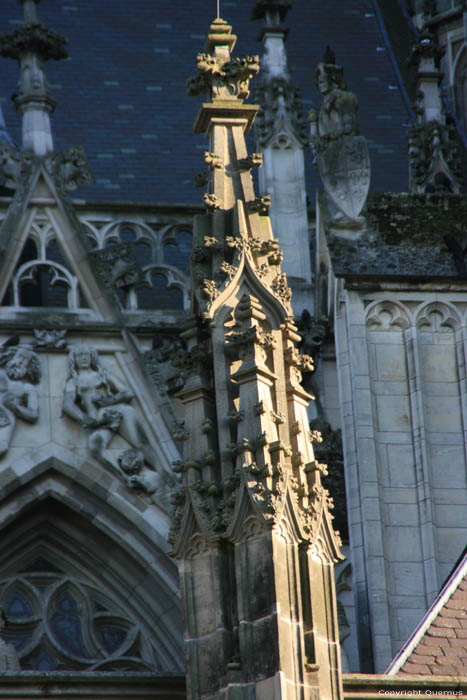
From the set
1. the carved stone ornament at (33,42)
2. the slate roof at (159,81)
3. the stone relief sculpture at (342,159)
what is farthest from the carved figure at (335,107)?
the slate roof at (159,81)

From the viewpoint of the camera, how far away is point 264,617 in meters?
10.7

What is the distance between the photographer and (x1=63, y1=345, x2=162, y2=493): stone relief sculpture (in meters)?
16.7

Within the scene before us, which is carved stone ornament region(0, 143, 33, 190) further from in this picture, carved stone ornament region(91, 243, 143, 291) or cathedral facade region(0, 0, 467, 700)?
carved stone ornament region(91, 243, 143, 291)

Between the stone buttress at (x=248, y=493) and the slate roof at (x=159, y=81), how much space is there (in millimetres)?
7774

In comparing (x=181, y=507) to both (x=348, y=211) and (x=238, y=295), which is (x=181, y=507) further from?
(x=348, y=211)

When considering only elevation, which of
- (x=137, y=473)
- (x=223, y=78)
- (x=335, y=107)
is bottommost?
(x=137, y=473)

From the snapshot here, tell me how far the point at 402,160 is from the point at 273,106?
2.46 metres

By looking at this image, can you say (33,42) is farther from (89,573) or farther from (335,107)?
(89,573)

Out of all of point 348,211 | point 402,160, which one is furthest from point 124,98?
Answer: point 348,211

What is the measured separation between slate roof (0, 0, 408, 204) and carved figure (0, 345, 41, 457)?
2901 mm

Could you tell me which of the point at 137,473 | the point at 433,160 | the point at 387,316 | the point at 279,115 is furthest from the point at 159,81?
the point at 387,316

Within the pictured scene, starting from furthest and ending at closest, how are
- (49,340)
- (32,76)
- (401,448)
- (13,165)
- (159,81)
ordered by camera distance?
(159,81) < (32,76) < (13,165) < (49,340) < (401,448)

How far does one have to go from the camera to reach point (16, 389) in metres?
16.8

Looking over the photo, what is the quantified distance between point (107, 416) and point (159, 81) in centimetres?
553
